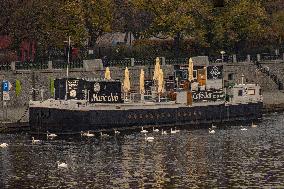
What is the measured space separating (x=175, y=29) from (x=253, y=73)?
12177 millimetres

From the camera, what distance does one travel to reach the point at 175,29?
14712cm

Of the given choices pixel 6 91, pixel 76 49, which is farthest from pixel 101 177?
pixel 76 49

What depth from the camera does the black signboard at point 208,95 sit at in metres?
119

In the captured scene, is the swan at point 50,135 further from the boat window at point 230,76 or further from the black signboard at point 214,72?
the boat window at point 230,76

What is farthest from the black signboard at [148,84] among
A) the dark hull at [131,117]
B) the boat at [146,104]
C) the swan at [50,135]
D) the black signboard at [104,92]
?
the swan at [50,135]

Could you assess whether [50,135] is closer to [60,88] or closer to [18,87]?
[60,88]

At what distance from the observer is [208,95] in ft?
394

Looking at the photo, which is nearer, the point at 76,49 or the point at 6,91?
the point at 6,91

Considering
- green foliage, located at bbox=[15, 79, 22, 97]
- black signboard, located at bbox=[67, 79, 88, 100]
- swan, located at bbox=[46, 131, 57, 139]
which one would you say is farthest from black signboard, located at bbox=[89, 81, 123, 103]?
green foliage, located at bbox=[15, 79, 22, 97]

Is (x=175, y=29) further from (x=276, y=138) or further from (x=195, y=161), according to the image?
(x=195, y=161)

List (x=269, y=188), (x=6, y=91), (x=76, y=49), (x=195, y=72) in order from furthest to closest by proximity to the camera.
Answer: (x=76, y=49), (x=195, y=72), (x=6, y=91), (x=269, y=188)

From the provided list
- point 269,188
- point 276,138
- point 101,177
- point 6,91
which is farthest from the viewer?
point 6,91

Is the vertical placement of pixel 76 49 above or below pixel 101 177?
above

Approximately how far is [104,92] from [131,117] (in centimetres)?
406
